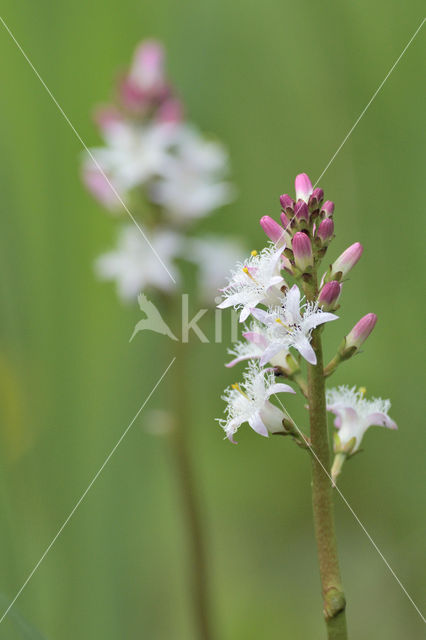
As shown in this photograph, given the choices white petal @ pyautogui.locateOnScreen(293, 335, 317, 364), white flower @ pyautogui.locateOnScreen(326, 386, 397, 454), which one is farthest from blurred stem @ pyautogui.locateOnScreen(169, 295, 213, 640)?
white petal @ pyautogui.locateOnScreen(293, 335, 317, 364)

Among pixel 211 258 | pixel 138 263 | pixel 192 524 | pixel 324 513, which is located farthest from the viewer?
pixel 211 258

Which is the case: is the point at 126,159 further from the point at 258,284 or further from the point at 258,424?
the point at 258,424

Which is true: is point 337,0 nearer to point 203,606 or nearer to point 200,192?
point 200,192

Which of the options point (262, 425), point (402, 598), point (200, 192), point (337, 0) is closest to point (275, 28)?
point (337, 0)

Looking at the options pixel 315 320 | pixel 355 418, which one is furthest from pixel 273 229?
pixel 355 418

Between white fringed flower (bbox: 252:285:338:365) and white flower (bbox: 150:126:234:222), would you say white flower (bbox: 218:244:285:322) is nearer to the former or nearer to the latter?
white fringed flower (bbox: 252:285:338:365)

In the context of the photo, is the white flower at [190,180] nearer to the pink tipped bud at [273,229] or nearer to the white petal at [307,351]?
the pink tipped bud at [273,229]

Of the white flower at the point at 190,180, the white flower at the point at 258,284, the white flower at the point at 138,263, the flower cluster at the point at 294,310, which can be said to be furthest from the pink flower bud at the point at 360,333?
the white flower at the point at 190,180
